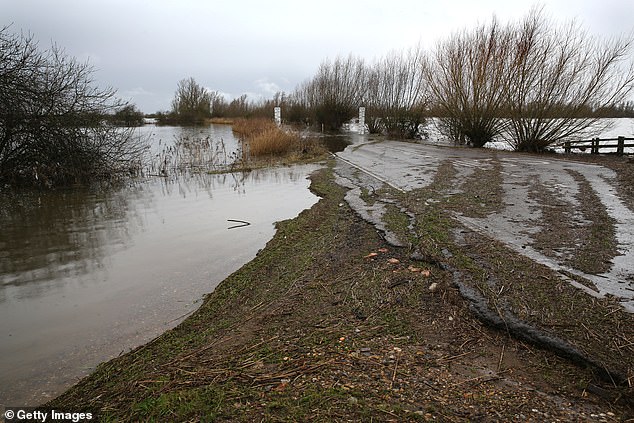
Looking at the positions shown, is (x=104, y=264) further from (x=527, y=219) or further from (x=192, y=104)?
(x=192, y=104)

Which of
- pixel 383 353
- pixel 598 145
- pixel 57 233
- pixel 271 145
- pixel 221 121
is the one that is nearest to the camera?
pixel 383 353

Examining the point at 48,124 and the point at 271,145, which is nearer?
the point at 48,124

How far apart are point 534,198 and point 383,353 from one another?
23.3 feet

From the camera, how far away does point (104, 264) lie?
21.0 ft

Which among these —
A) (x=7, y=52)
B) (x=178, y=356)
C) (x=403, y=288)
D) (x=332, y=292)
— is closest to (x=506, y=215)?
(x=403, y=288)

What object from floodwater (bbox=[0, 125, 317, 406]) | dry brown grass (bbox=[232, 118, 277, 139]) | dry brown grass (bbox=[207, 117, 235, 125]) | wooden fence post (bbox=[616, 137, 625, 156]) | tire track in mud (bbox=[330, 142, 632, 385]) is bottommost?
floodwater (bbox=[0, 125, 317, 406])

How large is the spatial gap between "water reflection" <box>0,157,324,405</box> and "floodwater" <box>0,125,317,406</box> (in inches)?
0.6

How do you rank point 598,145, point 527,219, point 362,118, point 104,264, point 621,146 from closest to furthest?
point 104,264 → point 527,219 → point 621,146 → point 598,145 → point 362,118

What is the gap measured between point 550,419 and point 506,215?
547cm

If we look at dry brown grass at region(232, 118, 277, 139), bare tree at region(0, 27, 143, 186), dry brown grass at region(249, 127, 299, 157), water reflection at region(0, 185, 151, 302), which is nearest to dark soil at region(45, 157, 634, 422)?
water reflection at region(0, 185, 151, 302)

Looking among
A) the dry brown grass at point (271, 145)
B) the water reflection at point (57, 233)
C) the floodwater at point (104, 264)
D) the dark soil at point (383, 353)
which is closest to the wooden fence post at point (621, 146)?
the floodwater at point (104, 264)

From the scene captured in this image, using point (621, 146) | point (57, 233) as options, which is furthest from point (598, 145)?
point (57, 233)

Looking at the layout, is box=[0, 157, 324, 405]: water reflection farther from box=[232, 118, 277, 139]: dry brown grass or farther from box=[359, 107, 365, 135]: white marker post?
box=[359, 107, 365, 135]: white marker post

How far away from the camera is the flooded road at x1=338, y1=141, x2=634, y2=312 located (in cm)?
474
